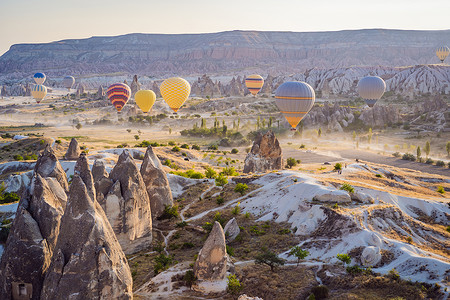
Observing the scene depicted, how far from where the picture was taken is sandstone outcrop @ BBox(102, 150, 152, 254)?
21.1 metres

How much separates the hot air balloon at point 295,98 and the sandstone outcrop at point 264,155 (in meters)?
14.5

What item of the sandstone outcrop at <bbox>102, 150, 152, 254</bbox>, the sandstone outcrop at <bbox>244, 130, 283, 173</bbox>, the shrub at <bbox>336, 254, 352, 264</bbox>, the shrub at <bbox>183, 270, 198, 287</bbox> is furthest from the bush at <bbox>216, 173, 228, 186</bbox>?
the shrub at <bbox>336, 254, 352, 264</bbox>

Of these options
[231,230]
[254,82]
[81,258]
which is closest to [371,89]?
[254,82]

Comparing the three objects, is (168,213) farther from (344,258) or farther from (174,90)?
(174,90)

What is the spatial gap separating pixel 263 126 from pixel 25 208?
2482 inches

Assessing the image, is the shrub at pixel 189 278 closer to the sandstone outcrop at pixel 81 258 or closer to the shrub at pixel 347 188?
the sandstone outcrop at pixel 81 258

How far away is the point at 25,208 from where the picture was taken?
1520 centimetres

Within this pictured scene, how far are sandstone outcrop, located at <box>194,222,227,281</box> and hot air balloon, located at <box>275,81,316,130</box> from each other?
36.3m

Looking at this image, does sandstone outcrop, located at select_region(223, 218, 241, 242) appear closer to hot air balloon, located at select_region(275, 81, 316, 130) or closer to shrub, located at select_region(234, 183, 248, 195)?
shrub, located at select_region(234, 183, 248, 195)

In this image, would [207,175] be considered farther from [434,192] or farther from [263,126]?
[263,126]

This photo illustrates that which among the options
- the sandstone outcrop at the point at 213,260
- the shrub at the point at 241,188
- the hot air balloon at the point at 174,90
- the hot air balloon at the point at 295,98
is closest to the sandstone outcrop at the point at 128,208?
the sandstone outcrop at the point at 213,260

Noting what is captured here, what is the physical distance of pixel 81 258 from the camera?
1359 centimetres

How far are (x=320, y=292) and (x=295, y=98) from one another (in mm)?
37564

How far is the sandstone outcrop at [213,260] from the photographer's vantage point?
719 inches
